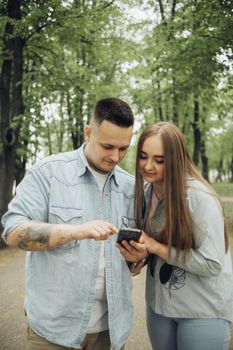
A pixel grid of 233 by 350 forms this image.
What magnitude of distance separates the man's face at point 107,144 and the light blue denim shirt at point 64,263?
Result: 0.49 feet

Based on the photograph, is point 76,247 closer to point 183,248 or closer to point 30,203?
point 30,203

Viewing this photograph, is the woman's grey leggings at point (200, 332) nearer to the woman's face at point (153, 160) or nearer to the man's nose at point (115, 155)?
the woman's face at point (153, 160)

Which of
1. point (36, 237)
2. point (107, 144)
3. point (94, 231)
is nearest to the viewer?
point (94, 231)

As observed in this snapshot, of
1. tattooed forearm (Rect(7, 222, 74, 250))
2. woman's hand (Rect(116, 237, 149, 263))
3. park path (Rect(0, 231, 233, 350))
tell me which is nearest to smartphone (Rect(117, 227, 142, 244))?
woman's hand (Rect(116, 237, 149, 263))

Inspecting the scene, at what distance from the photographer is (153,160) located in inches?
106

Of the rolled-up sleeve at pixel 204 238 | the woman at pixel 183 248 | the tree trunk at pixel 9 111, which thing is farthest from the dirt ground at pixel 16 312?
the rolled-up sleeve at pixel 204 238

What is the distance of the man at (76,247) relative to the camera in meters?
2.40

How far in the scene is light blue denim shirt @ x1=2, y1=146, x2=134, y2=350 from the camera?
243 cm

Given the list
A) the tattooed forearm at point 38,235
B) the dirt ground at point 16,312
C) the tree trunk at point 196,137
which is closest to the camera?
the tattooed forearm at point 38,235

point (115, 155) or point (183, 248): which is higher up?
point (115, 155)

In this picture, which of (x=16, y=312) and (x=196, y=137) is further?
(x=196, y=137)

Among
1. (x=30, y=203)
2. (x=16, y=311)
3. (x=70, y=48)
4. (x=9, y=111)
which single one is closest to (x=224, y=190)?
(x=70, y=48)

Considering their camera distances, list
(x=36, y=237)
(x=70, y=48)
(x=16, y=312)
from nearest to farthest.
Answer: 1. (x=36, y=237)
2. (x=16, y=312)
3. (x=70, y=48)

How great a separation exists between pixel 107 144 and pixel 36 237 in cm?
78
